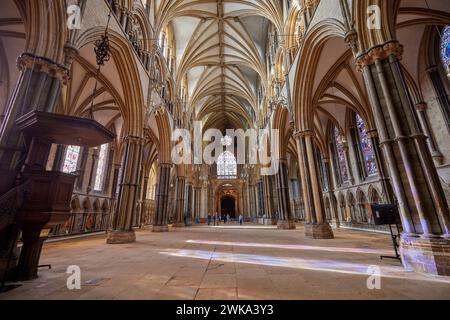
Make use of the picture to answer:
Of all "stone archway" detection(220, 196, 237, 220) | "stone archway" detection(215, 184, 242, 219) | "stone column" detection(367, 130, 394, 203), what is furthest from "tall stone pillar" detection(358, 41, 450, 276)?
"stone archway" detection(220, 196, 237, 220)

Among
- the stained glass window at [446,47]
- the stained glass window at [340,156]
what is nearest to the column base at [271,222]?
the stained glass window at [340,156]

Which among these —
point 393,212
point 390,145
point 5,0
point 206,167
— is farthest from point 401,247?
point 206,167

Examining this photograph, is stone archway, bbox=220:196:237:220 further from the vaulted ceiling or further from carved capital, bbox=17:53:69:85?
carved capital, bbox=17:53:69:85

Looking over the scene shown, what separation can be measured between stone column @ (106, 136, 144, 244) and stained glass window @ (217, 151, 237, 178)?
2504 cm

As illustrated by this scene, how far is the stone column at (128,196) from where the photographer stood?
8320mm

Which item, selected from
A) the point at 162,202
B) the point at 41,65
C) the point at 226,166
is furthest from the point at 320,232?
the point at 226,166

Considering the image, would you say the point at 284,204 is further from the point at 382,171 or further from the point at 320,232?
the point at 382,171

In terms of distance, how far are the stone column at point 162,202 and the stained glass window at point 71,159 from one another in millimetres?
6591

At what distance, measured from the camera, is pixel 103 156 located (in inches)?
723

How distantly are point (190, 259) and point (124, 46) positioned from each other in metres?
9.52

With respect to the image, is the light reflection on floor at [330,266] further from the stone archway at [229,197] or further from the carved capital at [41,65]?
the stone archway at [229,197]

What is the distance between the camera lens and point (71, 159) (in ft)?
49.8
